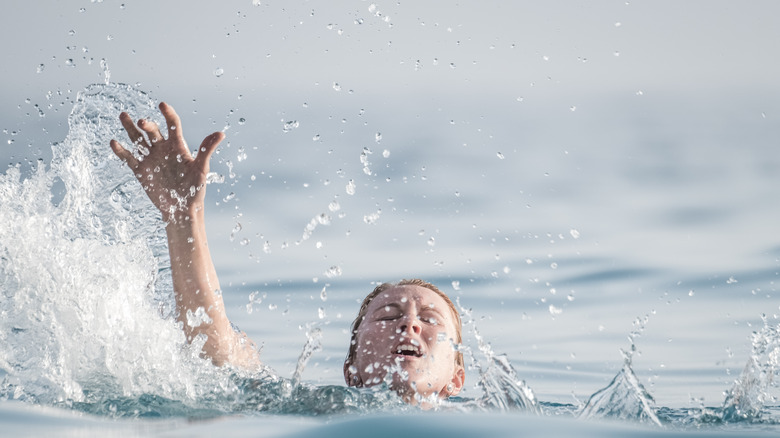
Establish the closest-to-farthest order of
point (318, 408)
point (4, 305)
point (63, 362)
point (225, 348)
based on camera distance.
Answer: point (318, 408) → point (63, 362) → point (4, 305) → point (225, 348)


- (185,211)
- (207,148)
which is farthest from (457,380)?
(207,148)

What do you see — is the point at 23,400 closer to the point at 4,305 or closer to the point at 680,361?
the point at 4,305

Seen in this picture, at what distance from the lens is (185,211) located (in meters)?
4.13

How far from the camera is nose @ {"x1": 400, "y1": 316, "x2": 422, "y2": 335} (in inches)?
159

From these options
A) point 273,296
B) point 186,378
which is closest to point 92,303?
point 186,378

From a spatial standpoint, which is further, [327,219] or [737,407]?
[327,219]

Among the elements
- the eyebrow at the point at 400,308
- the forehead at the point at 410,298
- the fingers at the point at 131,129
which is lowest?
the eyebrow at the point at 400,308

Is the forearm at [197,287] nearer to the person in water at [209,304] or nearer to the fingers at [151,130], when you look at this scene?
the person in water at [209,304]

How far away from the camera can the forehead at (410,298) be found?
4293 millimetres

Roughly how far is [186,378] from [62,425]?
134cm

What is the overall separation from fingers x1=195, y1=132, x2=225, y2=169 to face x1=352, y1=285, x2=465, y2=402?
4.19 feet

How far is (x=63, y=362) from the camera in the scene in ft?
11.6

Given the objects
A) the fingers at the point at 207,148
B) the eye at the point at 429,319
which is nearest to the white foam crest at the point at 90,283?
the fingers at the point at 207,148

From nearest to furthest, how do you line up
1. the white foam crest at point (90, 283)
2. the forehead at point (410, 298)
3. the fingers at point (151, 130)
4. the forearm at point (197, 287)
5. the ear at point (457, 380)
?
the white foam crest at point (90, 283) < the forearm at point (197, 287) < the fingers at point (151, 130) < the forehead at point (410, 298) < the ear at point (457, 380)
